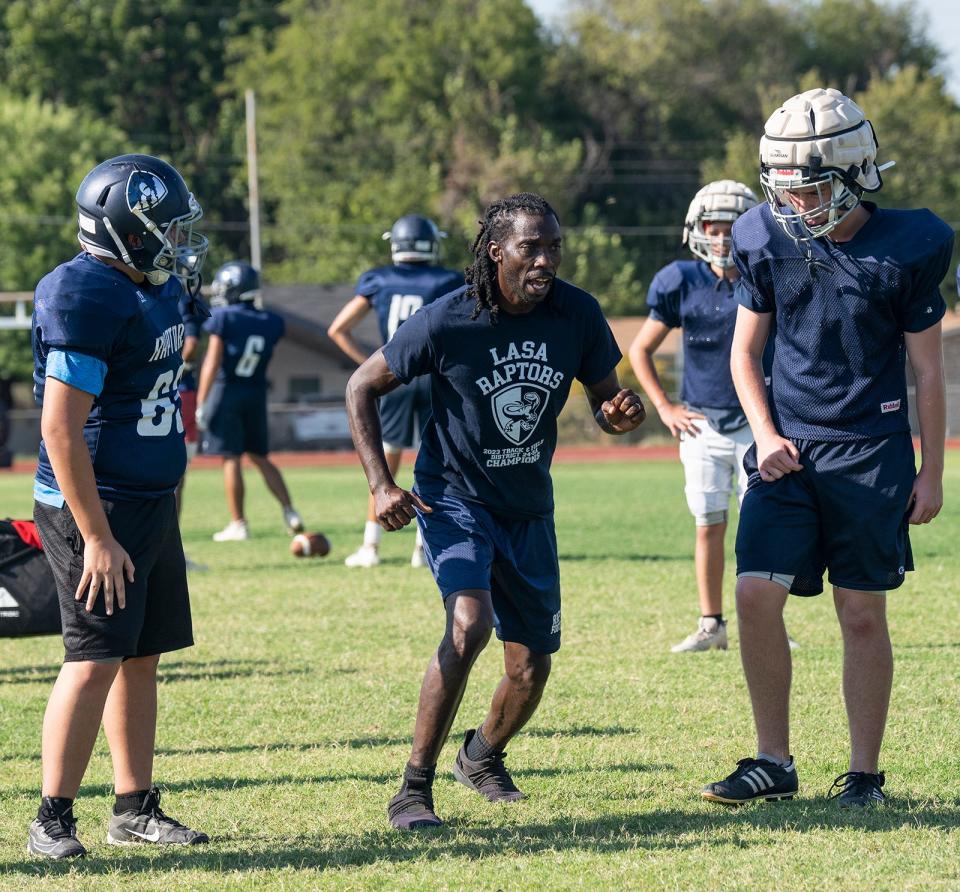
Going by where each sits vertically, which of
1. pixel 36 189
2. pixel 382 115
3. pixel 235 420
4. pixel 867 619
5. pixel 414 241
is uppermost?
pixel 382 115

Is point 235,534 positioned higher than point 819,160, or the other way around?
point 819,160

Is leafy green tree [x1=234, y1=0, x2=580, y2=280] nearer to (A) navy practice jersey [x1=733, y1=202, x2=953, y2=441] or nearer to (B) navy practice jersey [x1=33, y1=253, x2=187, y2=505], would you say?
(A) navy practice jersey [x1=733, y1=202, x2=953, y2=441]

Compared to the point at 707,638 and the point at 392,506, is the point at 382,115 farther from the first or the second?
the point at 392,506

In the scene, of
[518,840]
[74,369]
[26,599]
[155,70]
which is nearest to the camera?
[74,369]

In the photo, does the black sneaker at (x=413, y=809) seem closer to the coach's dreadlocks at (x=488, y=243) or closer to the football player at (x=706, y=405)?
the coach's dreadlocks at (x=488, y=243)

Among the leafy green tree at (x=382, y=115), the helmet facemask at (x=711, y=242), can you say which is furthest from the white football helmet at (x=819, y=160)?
the leafy green tree at (x=382, y=115)

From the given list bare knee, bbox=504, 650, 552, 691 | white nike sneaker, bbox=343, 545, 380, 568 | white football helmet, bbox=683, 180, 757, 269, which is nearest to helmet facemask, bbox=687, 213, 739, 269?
white football helmet, bbox=683, 180, 757, 269

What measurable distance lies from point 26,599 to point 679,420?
332 cm

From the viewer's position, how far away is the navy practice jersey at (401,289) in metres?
10.6

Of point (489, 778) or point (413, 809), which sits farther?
point (489, 778)

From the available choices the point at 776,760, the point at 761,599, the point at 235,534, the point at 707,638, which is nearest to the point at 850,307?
the point at 761,599

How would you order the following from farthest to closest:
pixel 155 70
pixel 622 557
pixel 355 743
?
1. pixel 155 70
2. pixel 622 557
3. pixel 355 743

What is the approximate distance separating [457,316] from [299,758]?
190 cm

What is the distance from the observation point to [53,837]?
14.4ft
